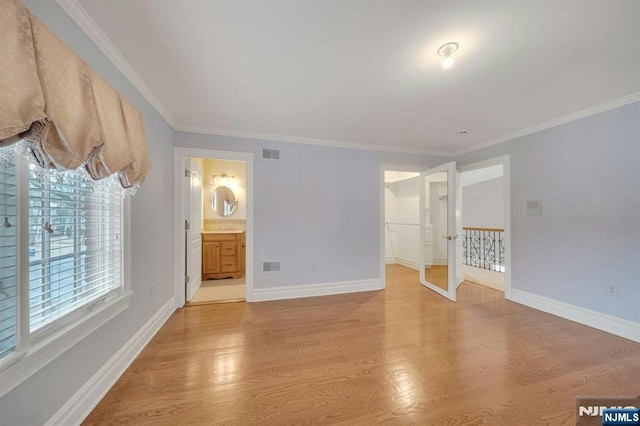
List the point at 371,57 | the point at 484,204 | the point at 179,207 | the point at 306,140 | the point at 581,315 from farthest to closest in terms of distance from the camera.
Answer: the point at 484,204
the point at 306,140
the point at 179,207
the point at 581,315
the point at 371,57

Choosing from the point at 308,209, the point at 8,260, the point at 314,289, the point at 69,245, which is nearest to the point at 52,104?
the point at 8,260

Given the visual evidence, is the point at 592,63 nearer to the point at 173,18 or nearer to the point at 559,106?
the point at 559,106

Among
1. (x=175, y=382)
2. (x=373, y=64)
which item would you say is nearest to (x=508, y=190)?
(x=373, y=64)

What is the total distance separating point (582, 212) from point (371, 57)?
2902 millimetres

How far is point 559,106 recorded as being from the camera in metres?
2.47

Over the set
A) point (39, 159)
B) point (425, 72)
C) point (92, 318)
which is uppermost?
point (425, 72)

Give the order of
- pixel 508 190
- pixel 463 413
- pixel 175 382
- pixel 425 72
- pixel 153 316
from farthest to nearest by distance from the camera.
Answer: pixel 508 190 < pixel 153 316 < pixel 425 72 < pixel 175 382 < pixel 463 413

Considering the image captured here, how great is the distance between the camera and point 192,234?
3.34 metres

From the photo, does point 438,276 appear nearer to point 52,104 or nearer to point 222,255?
point 222,255

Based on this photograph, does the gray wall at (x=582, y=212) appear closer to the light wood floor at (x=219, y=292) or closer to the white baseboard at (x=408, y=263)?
the white baseboard at (x=408, y=263)

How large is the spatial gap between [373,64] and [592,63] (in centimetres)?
163

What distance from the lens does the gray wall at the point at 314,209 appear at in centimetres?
332

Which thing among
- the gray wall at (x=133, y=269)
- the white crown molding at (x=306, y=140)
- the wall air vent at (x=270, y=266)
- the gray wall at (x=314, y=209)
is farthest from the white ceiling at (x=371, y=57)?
the wall air vent at (x=270, y=266)

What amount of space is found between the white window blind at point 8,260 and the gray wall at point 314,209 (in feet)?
7.18
